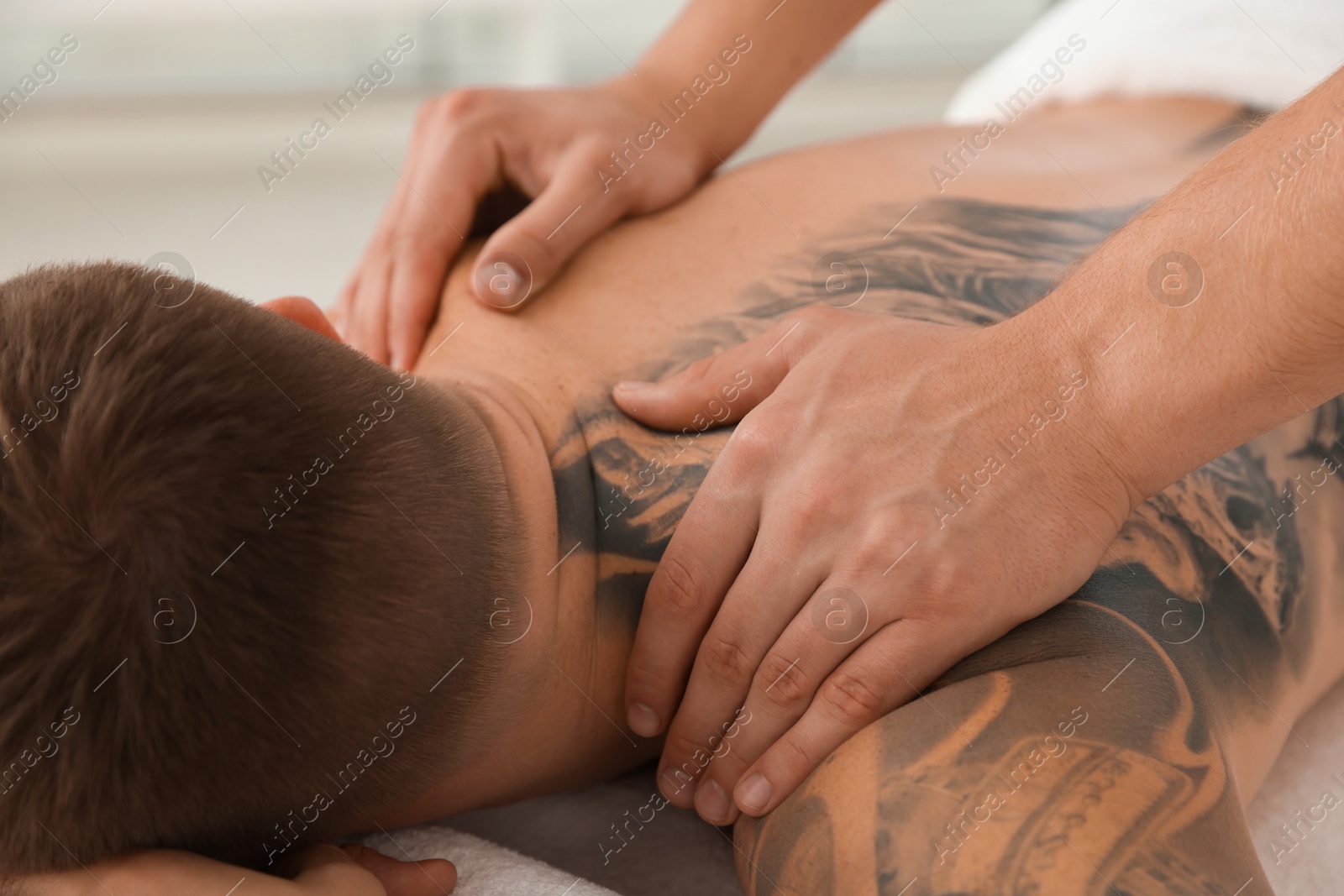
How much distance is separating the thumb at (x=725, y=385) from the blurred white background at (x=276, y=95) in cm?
144

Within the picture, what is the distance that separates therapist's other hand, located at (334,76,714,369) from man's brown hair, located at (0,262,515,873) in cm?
38

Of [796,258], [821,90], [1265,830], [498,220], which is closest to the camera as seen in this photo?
[1265,830]

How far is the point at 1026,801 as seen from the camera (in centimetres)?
61

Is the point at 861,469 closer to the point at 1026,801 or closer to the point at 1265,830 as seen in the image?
the point at 1026,801

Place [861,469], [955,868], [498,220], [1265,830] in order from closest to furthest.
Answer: [955,868], [861,469], [1265,830], [498,220]

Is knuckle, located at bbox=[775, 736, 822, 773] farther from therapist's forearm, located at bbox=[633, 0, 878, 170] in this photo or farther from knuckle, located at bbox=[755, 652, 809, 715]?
therapist's forearm, located at bbox=[633, 0, 878, 170]

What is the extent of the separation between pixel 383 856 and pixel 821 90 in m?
2.38

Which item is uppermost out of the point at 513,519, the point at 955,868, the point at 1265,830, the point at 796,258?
the point at 796,258

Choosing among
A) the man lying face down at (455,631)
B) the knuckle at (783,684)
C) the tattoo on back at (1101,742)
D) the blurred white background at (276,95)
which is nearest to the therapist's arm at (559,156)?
the man lying face down at (455,631)

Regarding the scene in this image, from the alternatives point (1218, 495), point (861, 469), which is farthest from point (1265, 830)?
point (861, 469)

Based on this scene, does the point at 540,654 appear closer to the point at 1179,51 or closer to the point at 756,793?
the point at 756,793

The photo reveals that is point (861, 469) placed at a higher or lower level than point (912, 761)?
higher

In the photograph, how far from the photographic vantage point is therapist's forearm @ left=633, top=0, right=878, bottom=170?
1234mm

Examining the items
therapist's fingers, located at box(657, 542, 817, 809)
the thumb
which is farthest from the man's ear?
therapist's fingers, located at box(657, 542, 817, 809)
